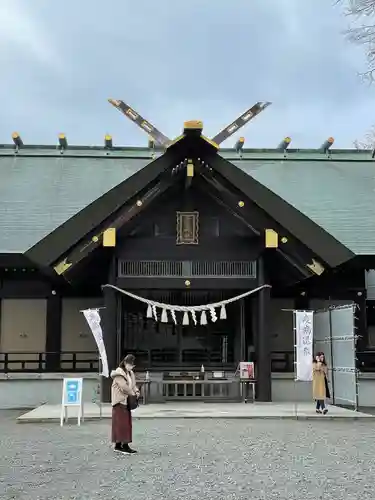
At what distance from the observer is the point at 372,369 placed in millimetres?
17828

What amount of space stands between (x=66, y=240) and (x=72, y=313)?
457 centimetres

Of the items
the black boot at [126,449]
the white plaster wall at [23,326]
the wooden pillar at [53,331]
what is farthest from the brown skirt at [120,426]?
the white plaster wall at [23,326]

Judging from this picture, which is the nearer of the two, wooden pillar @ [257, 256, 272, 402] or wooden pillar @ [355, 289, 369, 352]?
wooden pillar @ [257, 256, 272, 402]

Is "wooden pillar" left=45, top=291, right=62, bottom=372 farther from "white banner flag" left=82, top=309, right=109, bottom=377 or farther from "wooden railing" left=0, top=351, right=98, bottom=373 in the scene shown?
"white banner flag" left=82, top=309, right=109, bottom=377

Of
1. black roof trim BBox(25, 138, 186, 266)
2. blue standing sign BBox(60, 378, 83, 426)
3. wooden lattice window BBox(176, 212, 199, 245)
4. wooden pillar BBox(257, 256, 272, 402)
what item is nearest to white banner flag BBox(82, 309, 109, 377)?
blue standing sign BBox(60, 378, 83, 426)

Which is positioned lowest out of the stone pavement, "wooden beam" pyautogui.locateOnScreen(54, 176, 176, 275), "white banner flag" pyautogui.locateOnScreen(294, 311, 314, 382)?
the stone pavement

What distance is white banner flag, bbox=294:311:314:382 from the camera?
43.7 ft

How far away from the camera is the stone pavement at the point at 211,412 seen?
13109mm

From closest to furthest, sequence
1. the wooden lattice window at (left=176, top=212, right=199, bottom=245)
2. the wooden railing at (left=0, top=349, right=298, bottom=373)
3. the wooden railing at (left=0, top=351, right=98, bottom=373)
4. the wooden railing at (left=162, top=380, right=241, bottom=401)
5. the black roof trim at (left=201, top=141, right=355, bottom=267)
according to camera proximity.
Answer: the black roof trim at (left=201, top=141, right=355, bottom=267)
the wooden lattice window at (left=176, top=212, right=199, bottom=245)
the wooden railing at (left=162, top=380, right=241, bottom=401)
the wooden railing at (left=0, top=349, right=298, bottom=373)
the wooden railing at (left=0, top=351, right=98, bottom=373)

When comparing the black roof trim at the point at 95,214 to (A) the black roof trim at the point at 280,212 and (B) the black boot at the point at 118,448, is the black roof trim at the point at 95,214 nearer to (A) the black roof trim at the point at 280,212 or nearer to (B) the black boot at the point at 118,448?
(A) the black roof trim at the point at 280,212

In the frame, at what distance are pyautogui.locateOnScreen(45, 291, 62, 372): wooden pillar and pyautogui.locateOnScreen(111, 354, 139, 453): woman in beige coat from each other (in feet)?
29.6

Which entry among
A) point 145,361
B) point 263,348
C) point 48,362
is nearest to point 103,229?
point 145,361

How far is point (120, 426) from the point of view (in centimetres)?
886

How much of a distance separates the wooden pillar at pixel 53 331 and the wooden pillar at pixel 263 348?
19.1 ft
